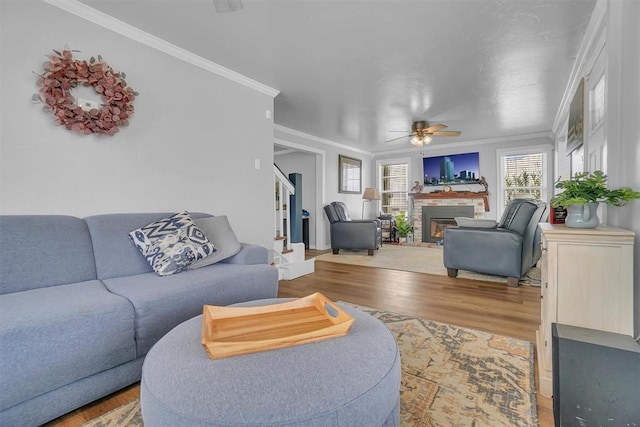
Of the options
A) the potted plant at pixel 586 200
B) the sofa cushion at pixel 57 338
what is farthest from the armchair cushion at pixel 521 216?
the sofa cushion at pixel 57 338

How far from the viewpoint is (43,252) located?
5.55 ft

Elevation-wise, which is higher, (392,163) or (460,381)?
(392,163)

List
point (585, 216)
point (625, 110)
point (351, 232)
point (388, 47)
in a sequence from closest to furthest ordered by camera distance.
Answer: point (585, 216), point (625, 110), point (388, 47), point (351, 232)

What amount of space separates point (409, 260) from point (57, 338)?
441cm

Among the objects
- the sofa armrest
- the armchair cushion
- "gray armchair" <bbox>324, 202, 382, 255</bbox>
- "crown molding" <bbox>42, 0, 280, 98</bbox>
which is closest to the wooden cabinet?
the sofa armrest

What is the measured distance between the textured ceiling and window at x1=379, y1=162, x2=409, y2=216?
309cm

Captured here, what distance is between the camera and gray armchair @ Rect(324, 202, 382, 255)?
5301 millimetres

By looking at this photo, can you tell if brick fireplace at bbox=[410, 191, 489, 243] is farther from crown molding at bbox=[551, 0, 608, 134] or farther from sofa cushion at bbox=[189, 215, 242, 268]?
sofa cushion at bbox=[189, 215, 242, 268]

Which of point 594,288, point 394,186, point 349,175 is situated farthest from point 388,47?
point 394,186

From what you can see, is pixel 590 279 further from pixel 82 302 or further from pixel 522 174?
pixel 522 174

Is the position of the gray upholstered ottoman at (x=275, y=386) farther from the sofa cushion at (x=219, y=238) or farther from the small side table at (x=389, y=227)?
the small side table at (x=389, y=227)

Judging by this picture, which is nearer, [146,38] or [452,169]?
[146,38]

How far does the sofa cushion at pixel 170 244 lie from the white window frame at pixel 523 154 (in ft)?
19.6

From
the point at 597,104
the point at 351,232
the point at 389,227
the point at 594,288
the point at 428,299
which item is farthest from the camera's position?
the point at 389,227
